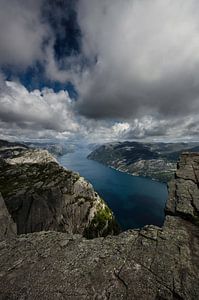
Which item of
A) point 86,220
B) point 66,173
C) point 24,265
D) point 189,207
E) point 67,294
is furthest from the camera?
point 66,173

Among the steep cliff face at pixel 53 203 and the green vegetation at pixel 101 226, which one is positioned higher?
the steep cliff face at pixel 53 203

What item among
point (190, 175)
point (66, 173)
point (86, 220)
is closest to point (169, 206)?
point (190, 175)

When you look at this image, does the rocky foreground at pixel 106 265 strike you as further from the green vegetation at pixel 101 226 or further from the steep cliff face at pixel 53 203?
the green vegetation at pixel 101 226

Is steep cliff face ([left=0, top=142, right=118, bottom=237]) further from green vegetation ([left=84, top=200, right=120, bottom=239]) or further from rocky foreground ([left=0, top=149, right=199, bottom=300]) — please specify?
rocky foreground ([left=0, top=149, right=199, bottom=300])

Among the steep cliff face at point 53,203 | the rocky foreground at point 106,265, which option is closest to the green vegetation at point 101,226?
the steep cliff face at point 53,203

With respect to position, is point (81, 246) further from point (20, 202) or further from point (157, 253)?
point (20, 202)

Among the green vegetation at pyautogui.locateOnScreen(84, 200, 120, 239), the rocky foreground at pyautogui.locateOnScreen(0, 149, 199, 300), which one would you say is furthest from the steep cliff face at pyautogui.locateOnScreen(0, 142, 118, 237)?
the rocky foreground at pyautogui.locateOnScreen(0, 149, 199, 300)
